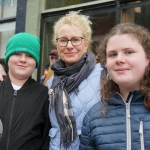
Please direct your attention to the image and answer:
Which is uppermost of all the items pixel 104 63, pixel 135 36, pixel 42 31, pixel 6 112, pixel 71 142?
pixel 42 31

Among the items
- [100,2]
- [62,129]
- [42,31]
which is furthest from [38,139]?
[42,31]

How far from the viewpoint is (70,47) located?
7.86 feet

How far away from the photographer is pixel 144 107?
1755 mm

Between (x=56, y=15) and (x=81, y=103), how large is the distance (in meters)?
3.39

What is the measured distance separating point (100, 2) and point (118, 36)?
3034 mm

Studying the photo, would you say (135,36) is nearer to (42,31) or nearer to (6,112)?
(6,112)

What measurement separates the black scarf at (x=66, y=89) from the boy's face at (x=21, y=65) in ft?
0.72

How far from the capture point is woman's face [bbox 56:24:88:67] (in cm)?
240

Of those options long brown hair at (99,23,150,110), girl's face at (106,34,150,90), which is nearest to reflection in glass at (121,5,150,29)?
long brown hair at (99,23,150,110)

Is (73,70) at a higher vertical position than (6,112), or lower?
higher

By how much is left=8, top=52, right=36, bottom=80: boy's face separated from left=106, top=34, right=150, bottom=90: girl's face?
901 mm

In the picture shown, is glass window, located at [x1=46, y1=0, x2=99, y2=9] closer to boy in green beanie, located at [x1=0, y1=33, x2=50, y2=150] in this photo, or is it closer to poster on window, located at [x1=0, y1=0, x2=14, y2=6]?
poster on window, located at [x1=0, y1=0, x2=14, y2=6]

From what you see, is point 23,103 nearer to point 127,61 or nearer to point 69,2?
point 127,61

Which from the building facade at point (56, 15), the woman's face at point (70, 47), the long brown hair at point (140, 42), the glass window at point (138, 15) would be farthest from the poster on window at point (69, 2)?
the long brown hair at point (140, 42)
